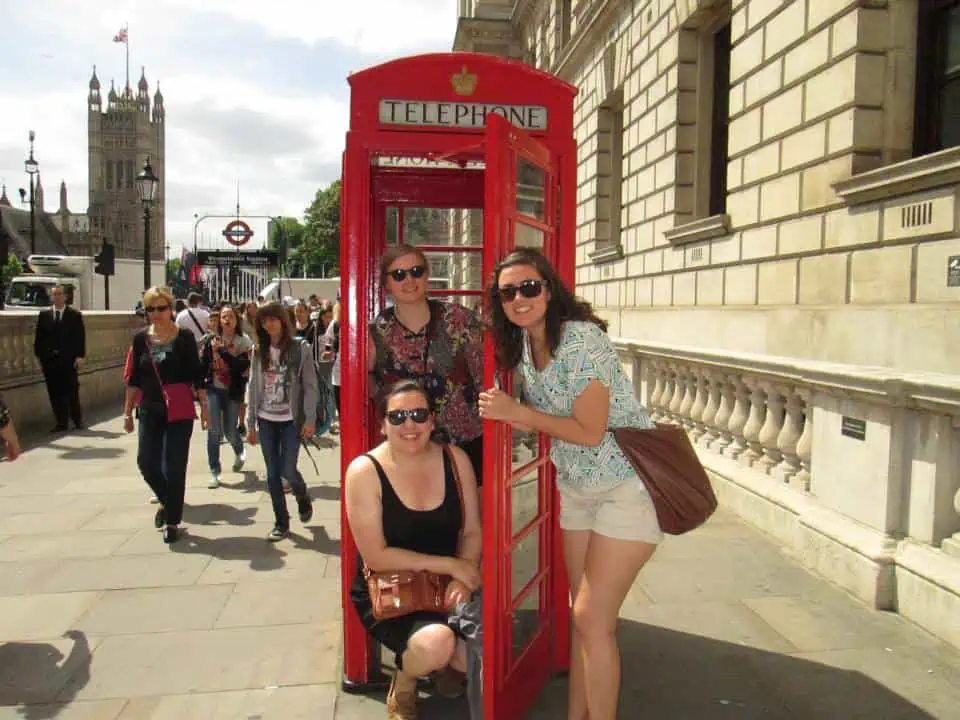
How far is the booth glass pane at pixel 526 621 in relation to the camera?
3.48 m

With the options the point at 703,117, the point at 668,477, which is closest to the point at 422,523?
the point at 668,477

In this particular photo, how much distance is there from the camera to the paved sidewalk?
3576mm

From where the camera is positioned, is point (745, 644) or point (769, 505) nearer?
point (745, 644)

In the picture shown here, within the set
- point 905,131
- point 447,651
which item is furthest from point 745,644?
point 905,131

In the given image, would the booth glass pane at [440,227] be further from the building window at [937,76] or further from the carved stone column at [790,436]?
the building window at [937,76]

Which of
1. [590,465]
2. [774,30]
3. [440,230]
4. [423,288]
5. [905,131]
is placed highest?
[774,30]

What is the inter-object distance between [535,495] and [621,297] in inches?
405

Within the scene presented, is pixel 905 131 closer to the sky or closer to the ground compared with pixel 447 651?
closer to the sky

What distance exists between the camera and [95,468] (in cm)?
900

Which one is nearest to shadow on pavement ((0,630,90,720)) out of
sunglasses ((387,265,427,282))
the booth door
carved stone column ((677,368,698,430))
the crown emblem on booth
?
the booth door

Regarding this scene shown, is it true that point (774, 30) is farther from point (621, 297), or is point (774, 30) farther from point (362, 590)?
point (362, 590)

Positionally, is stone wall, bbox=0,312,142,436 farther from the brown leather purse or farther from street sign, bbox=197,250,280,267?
street sign, bbox=197,250,280,267

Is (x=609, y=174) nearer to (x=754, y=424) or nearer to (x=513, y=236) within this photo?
(x=754, y=424)

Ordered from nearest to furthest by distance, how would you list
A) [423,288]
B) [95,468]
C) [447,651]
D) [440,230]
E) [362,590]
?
[447,651], [362,590], [423,288], [440,230], [95,468]
